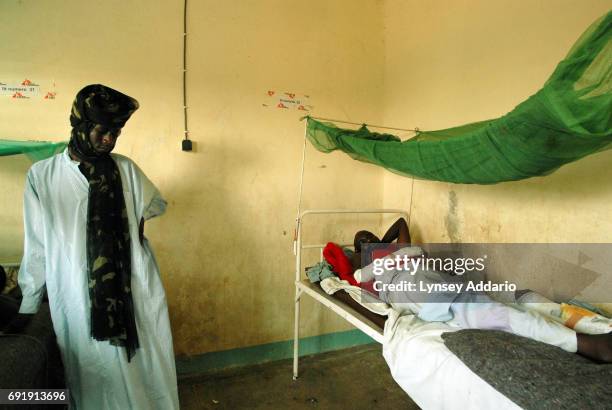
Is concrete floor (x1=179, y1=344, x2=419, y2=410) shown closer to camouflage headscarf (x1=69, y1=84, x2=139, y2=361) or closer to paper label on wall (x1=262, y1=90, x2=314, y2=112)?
camouflage headscarf (x1=69, y1=84, x2=139, y2=361)

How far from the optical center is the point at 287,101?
2.46 meters

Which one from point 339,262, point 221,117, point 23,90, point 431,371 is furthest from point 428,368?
point 23,90

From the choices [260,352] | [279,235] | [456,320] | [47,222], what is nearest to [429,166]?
[456,320]

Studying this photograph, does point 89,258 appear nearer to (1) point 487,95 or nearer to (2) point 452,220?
(2) point 452,220

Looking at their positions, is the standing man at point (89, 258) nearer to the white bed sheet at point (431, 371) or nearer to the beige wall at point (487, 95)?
the white bed sheet at point (431, 371)

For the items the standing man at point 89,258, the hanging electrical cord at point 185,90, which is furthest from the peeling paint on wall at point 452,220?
the standing man at point 89,258

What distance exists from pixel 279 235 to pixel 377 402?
1.25m

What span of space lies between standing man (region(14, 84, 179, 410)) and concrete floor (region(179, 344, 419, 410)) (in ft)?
2.43

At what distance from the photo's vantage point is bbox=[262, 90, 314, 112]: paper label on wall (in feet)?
7.89

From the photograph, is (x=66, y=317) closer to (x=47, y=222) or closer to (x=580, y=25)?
(x=47, y=222)

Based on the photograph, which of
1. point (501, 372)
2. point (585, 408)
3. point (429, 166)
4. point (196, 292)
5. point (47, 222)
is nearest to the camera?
point (585, 408)

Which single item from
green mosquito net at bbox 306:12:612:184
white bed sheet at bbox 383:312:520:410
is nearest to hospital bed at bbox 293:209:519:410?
white bed sheet at bbox 383:312:520:410

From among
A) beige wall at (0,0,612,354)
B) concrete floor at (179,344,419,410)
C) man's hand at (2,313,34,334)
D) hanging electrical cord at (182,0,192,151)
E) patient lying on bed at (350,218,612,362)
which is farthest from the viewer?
hanging electrical cord at (182,0,192,151)

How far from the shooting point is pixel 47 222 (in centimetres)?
132
